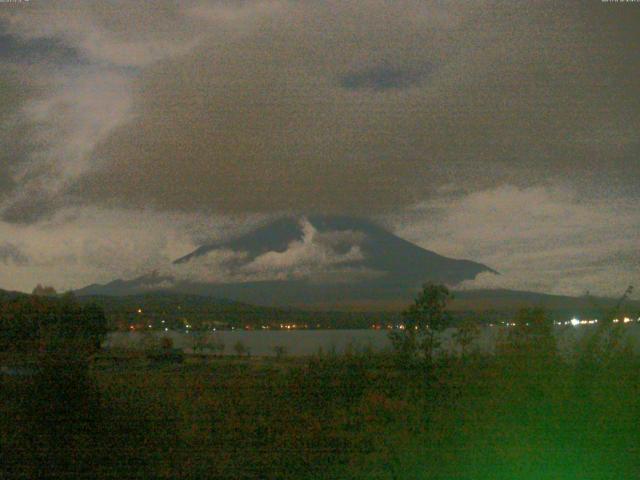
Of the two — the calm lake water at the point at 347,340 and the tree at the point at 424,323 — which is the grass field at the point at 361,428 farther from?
the tree at the point at 424,323

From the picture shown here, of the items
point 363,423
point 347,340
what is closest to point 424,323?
point 347,340

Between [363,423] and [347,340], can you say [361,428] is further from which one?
[347,340]

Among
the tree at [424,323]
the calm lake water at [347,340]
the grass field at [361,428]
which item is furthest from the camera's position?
the tree at [424,323]

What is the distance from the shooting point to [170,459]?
8445mm

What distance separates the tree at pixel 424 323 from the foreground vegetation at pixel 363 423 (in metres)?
2.08

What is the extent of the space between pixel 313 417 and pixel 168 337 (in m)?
19.5

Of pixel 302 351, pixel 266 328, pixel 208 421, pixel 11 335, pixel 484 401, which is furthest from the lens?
pixel 266 328

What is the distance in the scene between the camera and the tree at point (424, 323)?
1412 centimetres

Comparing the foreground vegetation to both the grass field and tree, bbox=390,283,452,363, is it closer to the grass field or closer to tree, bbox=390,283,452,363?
the grass field

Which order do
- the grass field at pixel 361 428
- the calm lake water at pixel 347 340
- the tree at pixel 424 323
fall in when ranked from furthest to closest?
the tree at pixel 424 323, the calm lake water at pixel 347 340, the grass field at pixel 361 428

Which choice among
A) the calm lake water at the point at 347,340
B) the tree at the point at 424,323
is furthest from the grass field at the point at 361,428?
the tree at the point at 424,323

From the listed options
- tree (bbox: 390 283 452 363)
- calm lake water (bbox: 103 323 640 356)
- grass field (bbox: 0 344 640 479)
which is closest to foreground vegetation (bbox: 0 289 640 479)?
grass field (bbox: 0 344 640 479)

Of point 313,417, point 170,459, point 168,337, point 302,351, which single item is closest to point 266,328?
point 168,337

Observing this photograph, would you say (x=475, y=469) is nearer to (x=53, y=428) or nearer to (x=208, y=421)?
(x=208, y=421)
